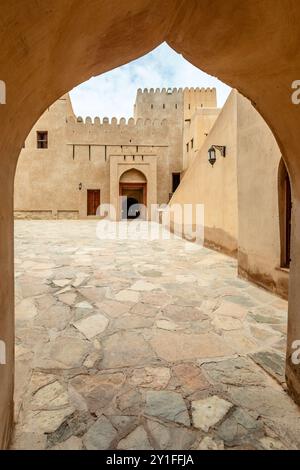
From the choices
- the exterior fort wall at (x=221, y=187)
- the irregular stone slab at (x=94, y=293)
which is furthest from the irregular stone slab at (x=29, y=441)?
the exterior fort wall at (x=221, y=187)

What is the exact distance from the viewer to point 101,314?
3623mm

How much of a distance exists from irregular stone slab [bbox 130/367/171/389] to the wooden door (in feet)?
69.1

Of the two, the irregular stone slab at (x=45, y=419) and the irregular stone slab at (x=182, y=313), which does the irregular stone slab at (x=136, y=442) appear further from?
the irregular stone slab at (x=182, y=313)

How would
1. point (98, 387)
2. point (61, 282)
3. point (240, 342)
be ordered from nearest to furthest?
point (98, 387)
point (240, 342)
point (61, 282)

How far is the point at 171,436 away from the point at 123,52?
2443 millimetres

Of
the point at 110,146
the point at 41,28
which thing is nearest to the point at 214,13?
the point at 41,28

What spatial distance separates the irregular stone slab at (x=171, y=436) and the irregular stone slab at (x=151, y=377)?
1.34 ft

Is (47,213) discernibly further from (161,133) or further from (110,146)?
(161,133)

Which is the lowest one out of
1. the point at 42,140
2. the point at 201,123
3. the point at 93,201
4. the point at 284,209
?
the point at 284,209

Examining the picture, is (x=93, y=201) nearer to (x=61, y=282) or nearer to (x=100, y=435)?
(x=61, y=282)

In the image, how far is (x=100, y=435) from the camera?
1.68m

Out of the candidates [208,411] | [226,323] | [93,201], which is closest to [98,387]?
[208,411]

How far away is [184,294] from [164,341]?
5.14ft

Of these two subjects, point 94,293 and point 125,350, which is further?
point 94,293
